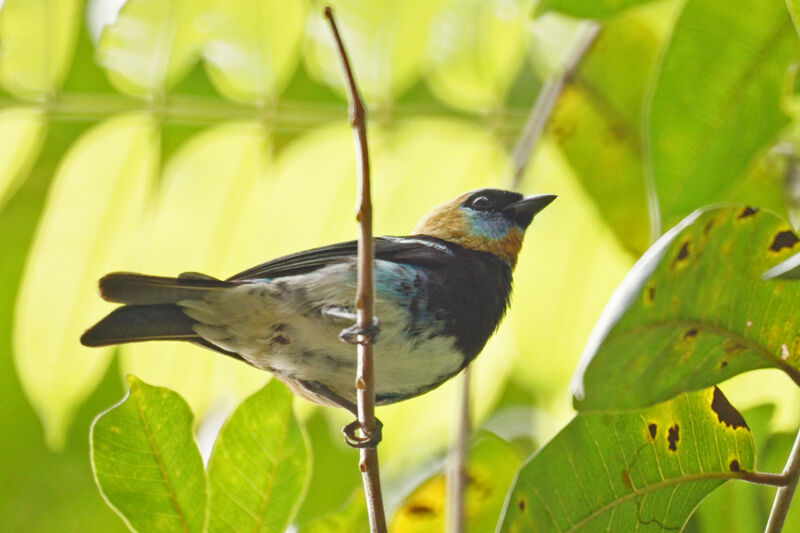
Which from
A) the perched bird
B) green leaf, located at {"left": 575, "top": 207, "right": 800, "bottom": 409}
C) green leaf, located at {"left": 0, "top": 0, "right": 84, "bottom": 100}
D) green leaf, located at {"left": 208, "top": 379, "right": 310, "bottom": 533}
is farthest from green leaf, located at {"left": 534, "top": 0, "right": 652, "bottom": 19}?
green leaf, located at {"left": 0, "top": 0, "right": 84, "bottom": 100}

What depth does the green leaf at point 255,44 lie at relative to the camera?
2.16 m

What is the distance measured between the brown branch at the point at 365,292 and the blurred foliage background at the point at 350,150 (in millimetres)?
791

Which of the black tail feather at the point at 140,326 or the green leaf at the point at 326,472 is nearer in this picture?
the black tail feather at the point at 140,326

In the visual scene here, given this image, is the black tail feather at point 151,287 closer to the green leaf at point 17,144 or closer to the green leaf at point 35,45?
the green leaf at point 17,144

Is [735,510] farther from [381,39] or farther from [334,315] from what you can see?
[381,39]

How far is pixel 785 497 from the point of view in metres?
1.16

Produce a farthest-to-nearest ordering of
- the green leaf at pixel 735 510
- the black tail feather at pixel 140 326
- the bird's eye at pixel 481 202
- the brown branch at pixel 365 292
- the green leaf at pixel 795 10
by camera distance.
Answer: the bird's eye at pixel 481 202 < the green leaf at pixel 735 510 < the black tail feather at pixel 140 326 < the green leaf at pixel 795 10 < the brown branch at pixel 365 292

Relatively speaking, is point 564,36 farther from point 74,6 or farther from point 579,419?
point 579,419

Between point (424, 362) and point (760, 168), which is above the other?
point (760, 168)

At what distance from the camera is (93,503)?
3.44 m

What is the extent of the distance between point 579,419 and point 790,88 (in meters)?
0.89

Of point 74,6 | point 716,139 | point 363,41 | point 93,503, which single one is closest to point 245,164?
point 363,41

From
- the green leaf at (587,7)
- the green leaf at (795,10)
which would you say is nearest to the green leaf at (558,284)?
the green leaf at (587,7)

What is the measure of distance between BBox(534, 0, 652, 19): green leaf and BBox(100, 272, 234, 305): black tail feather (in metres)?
0.84
